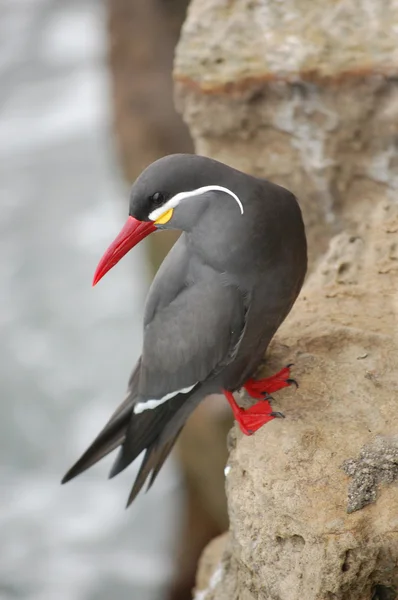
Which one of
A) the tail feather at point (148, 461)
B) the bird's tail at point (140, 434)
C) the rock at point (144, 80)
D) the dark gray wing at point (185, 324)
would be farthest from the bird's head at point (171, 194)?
the rock at point (144, 80)

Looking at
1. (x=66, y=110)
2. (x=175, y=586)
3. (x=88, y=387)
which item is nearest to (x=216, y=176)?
(x=175, y=586)

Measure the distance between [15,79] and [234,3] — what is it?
8.87 m

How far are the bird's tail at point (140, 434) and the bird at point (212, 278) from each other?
1 centimetres

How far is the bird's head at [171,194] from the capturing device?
309 centimetres

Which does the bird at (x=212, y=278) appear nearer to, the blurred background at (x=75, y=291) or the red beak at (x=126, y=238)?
the red beak at (x=126, y=238)

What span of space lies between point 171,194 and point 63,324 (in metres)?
7.48

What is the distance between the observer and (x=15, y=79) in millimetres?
12844

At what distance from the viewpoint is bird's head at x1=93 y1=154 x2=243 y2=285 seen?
309 cm

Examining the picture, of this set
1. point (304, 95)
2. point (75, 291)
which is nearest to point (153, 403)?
point (304, 95)

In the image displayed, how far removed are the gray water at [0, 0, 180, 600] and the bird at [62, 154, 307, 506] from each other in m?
4.35

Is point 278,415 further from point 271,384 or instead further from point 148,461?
point 148,461

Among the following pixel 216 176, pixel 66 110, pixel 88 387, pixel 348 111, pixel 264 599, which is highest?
pixel 216 176

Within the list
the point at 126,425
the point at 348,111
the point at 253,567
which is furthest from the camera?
the point at 348,111

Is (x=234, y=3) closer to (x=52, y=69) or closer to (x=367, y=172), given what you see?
(x=367, y=172)
